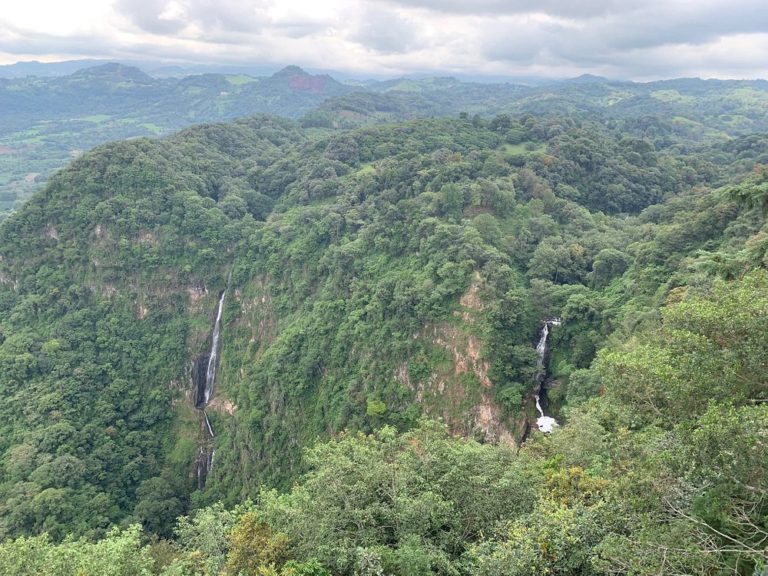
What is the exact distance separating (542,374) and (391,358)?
36.9ft

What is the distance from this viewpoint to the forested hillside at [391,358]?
10.0 meters

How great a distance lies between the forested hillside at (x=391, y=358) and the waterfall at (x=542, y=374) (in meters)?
0.46

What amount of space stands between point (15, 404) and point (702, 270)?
168 ft

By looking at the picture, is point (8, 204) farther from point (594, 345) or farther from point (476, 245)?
point (594, 345)

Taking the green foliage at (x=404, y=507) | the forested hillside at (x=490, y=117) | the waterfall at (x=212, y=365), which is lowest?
the waterfall at (x=212, y=365)

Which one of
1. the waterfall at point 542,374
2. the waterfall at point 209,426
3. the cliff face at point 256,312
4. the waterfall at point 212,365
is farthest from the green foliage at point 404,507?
the waterfall at point 212,365

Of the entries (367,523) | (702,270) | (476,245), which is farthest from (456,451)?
(476,245)

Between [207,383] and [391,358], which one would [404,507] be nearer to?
[391,358]

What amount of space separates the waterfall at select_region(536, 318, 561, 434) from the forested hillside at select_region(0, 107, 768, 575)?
1.52ft

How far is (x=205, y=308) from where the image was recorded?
53094 millimetres

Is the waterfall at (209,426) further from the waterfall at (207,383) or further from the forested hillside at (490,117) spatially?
the forested hillside at (490,117)

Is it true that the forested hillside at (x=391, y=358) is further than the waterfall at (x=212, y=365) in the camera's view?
No

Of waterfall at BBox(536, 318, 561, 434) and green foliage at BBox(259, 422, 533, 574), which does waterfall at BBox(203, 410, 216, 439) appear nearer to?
waterfall at BBox(536, 318, 561, 434)

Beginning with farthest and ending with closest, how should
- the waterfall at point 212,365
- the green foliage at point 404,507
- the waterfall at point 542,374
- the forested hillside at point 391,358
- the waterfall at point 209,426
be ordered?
1. the waterfall at point 212,365
2. the waterfall at point 209,426
3. the waterfall at point 542,374
4. the green foliage at point 404,507
5. the forested hillside at point 391,358
